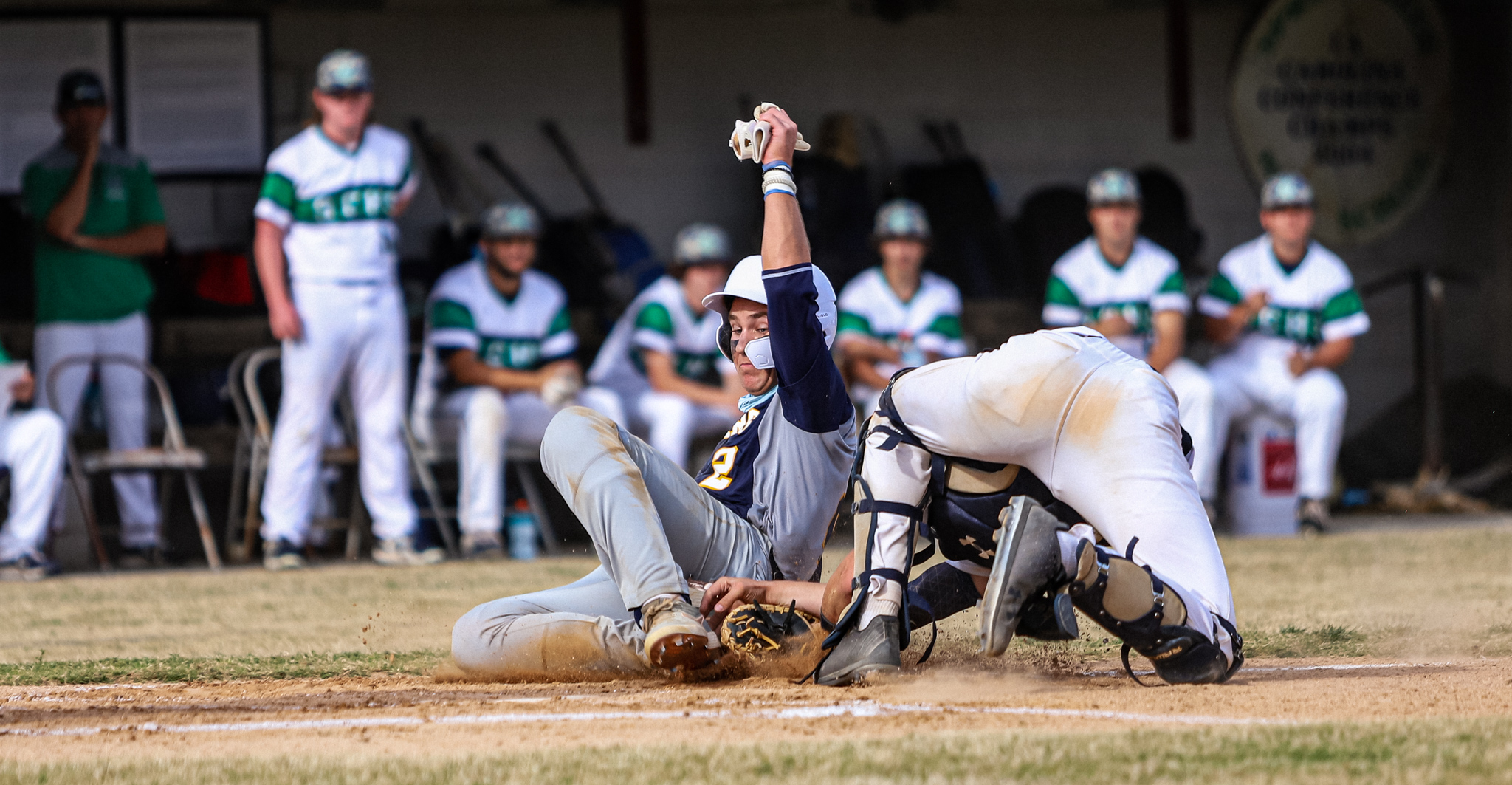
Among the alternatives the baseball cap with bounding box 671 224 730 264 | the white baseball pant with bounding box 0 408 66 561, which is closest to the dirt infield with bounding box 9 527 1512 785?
the white baseball pant with bounding box 0 408 66 561

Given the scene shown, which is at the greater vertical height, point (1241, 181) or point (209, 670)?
point (1241, 181)

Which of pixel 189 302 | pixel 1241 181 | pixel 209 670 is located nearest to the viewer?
pixel 209 670

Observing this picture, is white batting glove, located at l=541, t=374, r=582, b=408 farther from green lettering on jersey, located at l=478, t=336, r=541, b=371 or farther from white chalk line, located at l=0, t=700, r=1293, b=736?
white chalk line, located at l=0, t=700, r=1293, b=736

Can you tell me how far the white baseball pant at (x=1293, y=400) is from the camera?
10039 millimetres

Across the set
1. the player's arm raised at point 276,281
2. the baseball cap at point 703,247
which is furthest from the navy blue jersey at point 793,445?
the baseball cap at point 703,247

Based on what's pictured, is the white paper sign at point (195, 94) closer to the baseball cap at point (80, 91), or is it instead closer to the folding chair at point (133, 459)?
the baseball cap at point (80, 91)

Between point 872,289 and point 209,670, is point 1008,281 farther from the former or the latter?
point 209,670

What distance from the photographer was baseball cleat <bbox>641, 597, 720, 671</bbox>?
154 inches

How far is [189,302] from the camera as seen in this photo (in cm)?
1023

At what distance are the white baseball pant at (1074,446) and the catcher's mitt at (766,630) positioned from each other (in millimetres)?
239

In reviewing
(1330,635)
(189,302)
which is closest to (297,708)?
(1330,635)

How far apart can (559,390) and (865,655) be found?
18.8 ft

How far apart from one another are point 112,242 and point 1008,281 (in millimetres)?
5781

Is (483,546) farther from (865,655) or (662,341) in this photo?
(865,655)
